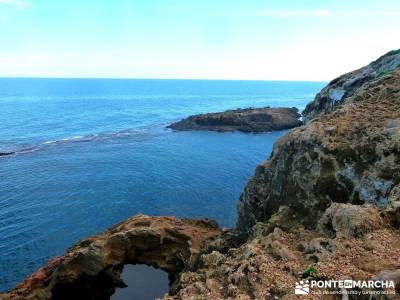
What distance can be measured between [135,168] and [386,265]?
6611 cm

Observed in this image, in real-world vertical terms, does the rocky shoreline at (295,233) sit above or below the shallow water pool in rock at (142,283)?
above

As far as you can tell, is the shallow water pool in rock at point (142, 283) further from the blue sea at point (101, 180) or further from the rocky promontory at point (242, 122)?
the rocky promontory at point (242, 122)

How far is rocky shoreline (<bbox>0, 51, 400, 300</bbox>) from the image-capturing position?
53.6ft

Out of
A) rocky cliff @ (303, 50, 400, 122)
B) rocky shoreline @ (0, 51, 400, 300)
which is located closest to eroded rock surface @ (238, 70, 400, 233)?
rocky shoreline @ (0, 51, 400, 300)

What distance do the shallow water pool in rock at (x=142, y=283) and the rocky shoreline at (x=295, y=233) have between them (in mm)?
1386

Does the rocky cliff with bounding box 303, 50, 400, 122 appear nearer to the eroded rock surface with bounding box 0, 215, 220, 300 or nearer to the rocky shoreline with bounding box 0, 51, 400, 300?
the rocky shoreline with bounding box 0, 51, 400, 300

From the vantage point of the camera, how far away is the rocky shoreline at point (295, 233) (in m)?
16.3

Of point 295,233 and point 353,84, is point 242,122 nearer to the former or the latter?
point 353,84

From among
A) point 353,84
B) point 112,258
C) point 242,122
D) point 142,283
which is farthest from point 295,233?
point 242,122

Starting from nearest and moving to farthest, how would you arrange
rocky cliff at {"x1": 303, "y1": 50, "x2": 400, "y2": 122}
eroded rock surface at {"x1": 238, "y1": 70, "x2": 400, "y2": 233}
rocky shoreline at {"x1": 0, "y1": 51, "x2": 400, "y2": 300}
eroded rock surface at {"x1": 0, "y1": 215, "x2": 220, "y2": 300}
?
rocky shoreline at {"x1": 0, "y1": 51, "x2": 400, "y2": 300}, eroded rock surface at {"x1": 238, "y1": 70, "x2": 400, "y2": 233}, eroded rock surface at {"x1": 0, "y1": 215, "x2": 220, "y2": 300}, rocky cliff at {"x1": 303, "y1": 50, "x2": 400, "y2": 122}

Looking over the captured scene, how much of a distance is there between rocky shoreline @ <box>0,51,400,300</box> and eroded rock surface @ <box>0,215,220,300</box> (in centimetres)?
10

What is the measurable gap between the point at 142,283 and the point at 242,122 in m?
94.1

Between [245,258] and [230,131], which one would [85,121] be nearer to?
[230,131]

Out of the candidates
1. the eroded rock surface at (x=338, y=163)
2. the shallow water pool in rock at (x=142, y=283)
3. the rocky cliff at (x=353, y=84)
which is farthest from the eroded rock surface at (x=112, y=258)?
the rocky cliff at (x=353, y=84)
